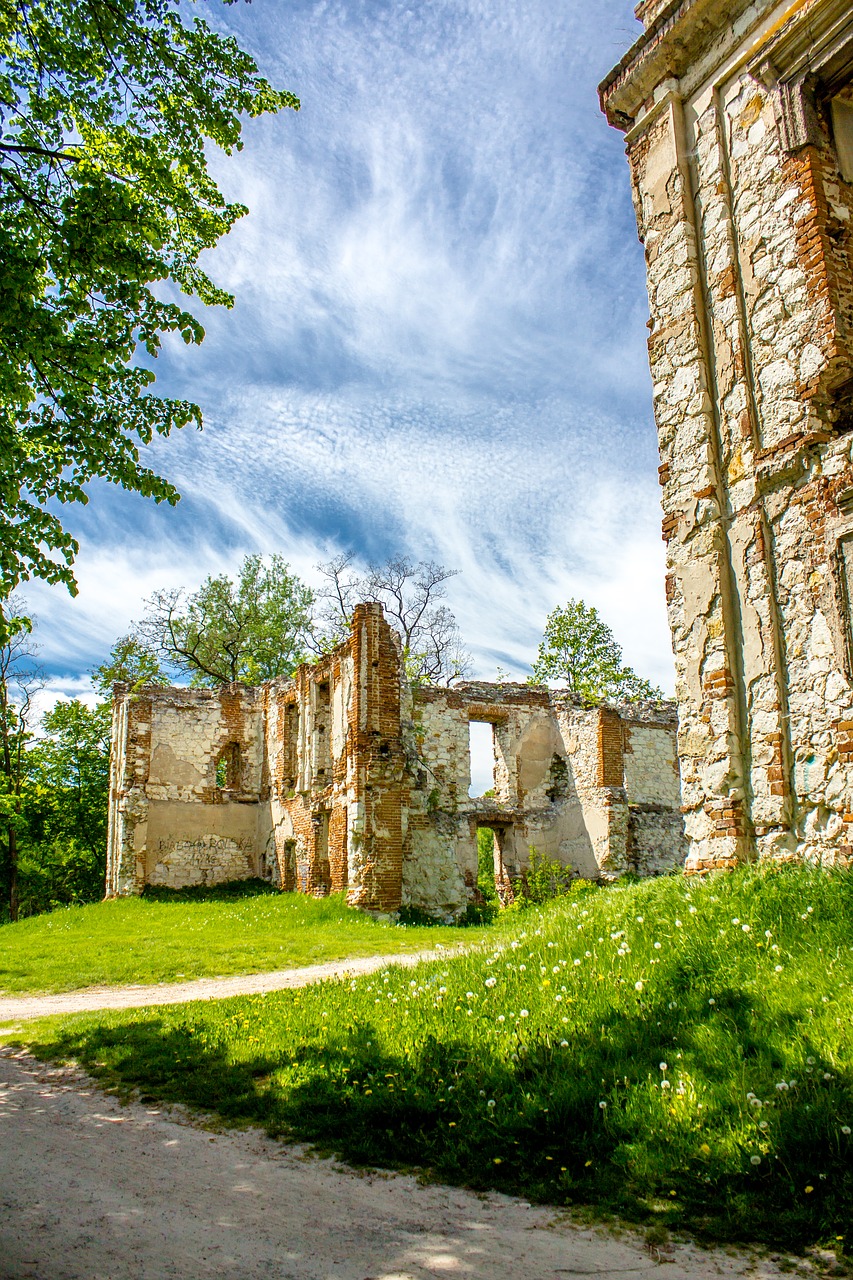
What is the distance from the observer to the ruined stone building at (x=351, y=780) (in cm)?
1977

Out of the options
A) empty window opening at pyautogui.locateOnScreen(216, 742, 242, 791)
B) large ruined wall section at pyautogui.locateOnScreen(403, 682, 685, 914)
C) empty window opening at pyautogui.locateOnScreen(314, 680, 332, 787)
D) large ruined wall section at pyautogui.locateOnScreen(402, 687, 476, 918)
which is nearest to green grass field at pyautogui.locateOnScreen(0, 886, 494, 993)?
large ruined wall section at pyautogui.locateOnScreen(402, 687, 476, 918)

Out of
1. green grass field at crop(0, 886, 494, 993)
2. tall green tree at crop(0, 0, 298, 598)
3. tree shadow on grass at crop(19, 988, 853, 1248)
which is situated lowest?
green grass field at crop(0, 886, 494, 993)

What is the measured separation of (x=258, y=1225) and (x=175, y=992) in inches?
274

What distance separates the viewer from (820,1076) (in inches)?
145

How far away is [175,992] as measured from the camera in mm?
9672

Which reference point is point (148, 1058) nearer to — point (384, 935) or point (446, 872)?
point (384, 935)

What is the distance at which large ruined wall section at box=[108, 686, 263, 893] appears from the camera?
24.8m

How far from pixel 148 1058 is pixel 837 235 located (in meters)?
8.13

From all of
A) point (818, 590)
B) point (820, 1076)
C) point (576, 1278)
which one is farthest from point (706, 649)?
point (576, 1278)

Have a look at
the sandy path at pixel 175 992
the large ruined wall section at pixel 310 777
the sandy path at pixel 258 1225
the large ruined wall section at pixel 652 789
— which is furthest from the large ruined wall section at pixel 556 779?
the sandy path at pixel 258 1225

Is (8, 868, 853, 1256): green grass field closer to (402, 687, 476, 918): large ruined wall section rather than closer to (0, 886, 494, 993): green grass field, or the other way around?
(0, 886, 494, 993): green grass field

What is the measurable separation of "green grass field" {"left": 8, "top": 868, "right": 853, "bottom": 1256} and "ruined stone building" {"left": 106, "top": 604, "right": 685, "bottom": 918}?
41.1 feet

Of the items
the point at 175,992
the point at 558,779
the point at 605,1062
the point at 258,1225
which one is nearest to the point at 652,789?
the point at 558,779

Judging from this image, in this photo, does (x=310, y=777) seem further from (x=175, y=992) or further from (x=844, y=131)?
A: (x=844, y=131)
